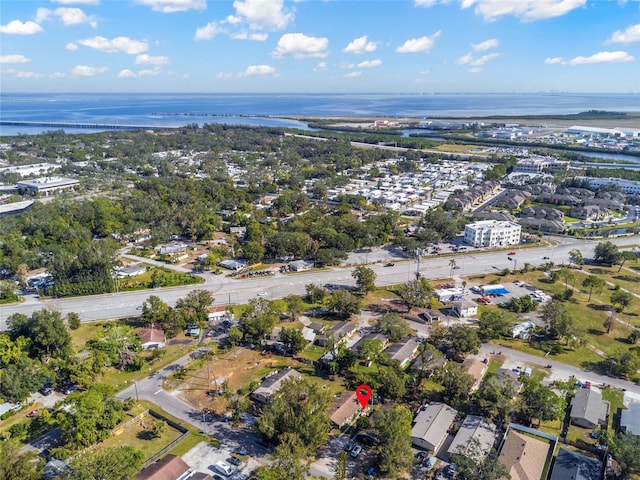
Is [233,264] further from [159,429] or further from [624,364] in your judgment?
[624,364]

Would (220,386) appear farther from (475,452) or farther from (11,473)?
(475,452)

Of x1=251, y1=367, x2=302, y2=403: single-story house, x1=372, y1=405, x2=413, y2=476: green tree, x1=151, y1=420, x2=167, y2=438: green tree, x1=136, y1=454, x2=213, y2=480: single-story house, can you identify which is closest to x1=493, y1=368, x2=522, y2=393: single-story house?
x1=372, y1=405, x2=413, y2=476: green tree

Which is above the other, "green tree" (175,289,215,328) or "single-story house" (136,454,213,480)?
"green tree" (175,289,215,328)

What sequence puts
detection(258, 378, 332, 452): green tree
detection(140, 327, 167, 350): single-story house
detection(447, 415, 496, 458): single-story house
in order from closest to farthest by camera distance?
detection(447, 415, 496, 458): single-story house, detection(258, 378, 332, 452): green tree, detection(140, 327, 167, 350): single-story house

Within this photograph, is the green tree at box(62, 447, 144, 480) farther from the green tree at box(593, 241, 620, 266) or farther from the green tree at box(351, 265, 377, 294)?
the green tree at box(593, 241, 620, 266)

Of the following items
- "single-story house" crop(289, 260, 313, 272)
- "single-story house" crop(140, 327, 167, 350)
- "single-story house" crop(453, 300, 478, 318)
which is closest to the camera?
"single-story house" crop(140, 327, 167, 350)
